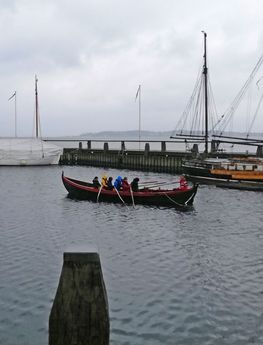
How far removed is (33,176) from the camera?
63062 mm

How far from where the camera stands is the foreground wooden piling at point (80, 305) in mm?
7156

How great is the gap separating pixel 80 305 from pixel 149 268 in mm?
12647

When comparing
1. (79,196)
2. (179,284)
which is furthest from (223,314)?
(79,196)

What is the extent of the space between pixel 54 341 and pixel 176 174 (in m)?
55.5

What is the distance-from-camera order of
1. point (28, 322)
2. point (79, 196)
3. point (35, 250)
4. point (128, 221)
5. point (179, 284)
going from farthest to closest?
point (79, 196), point (128, 221), point (35, 250), point (179, 284), point (28, 322)

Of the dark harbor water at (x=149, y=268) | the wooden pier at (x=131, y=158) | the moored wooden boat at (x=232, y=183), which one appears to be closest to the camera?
the dark harbor water at (x=149, y=268)

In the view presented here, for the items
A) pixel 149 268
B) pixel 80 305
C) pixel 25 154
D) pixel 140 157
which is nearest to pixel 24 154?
pixel 25 154

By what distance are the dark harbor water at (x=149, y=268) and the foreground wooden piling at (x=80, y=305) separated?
48 cm

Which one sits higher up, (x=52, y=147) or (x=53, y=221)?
(x=52, y=147)

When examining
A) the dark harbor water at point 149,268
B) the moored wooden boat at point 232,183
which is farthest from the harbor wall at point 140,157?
the dark harbor water at point 149,268

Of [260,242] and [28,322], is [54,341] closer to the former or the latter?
[28,322]

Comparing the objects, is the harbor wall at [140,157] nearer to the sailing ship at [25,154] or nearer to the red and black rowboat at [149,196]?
Result: the sailing ship at [25,154]

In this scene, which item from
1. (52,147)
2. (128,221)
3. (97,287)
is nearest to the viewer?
(97,287)

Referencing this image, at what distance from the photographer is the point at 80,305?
738 centimetres
